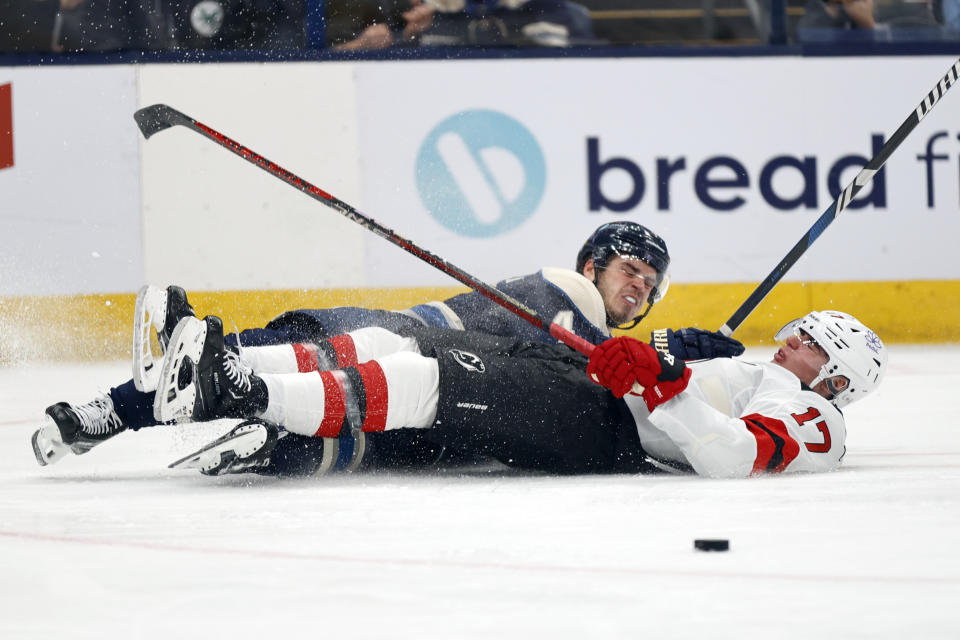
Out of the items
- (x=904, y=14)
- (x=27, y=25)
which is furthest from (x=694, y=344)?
(x=27, y=25)

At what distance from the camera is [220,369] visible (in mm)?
2355

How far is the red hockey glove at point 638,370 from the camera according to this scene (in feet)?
A: 8.05

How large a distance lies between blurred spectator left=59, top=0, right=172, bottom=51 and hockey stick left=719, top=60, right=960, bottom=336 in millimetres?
3025

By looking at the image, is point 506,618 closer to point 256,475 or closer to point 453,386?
point 453,386

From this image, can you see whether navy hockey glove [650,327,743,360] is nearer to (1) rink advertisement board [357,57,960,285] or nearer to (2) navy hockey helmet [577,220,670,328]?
(2) navy hockey helmet [577,220,670,328]

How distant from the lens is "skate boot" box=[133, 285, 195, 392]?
2.52 metres

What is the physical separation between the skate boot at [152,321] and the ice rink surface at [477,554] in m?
0.22

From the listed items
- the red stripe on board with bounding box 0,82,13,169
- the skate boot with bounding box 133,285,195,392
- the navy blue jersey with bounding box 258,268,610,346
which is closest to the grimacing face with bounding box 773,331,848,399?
the navy blue jersey with bounding box 258,268,610,346

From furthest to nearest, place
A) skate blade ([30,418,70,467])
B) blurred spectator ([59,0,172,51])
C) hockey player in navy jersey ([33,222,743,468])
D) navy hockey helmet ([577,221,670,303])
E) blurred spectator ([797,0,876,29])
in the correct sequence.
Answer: blurred spectator ([797,0,876,29]) < blurred spectator ([59,0,172,51]) < navy hockey helmet ([577,221,670,303]) < skate blade ([30,418,70,467]) < hockey player in navy jersey ([33,222,743,468])

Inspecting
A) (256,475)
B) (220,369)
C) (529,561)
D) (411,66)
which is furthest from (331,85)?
(529,561)

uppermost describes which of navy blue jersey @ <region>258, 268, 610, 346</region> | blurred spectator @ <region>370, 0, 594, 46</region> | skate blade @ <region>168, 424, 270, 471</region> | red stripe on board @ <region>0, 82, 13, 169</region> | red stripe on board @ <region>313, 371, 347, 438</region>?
blurred spectator @ <region>370, 0, 594, 46</region>

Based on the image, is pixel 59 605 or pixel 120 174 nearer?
pixel 59 605

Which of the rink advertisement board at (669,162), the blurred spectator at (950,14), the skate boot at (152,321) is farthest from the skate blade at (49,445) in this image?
the blurred spectator at (950,14)

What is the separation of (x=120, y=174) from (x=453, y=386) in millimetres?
3450
